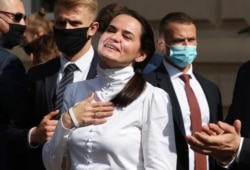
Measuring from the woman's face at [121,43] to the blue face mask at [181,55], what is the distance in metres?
1.20

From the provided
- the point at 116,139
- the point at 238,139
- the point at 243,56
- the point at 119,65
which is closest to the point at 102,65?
the point at 119,65

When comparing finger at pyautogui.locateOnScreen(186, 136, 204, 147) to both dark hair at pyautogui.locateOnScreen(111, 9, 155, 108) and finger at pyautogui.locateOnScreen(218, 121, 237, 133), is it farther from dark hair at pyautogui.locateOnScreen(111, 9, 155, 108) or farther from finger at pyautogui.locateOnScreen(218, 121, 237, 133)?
dark hair at pyautogui.locateOnScreen(111, 9, 155, 108)

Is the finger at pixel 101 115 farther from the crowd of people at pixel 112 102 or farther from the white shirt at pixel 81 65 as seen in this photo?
the white shirt at pixel 81 65

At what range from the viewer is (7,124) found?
4.93m

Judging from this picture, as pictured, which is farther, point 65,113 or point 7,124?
point 7,124

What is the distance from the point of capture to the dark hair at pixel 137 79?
3804mm

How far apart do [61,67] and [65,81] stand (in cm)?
14

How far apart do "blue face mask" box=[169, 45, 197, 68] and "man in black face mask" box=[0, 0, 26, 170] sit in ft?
2.95

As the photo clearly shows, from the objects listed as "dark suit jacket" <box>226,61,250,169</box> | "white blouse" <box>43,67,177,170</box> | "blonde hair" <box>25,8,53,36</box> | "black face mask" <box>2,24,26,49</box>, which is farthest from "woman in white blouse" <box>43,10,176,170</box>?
"blonde hair" <box>25,8,53,36</box>

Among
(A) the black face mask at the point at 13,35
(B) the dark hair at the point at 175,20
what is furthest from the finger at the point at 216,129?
(A) the black face mask at the point at 13,35

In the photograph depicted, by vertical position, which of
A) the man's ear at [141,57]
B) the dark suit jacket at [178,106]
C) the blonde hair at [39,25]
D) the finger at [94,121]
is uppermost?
the man's ear at [141,57]

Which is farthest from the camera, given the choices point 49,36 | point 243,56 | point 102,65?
point 243,56

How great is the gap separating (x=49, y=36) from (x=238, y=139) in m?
2.41

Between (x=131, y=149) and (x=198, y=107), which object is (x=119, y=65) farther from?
(x=198, y=107)
